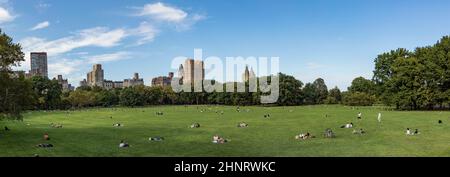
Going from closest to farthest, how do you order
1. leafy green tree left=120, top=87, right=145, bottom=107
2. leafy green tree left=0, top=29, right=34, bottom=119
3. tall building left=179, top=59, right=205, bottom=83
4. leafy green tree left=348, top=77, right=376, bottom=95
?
leafy green tree left=0, top=29, right=34, bottom=119 → leafy green tree left=348, top=77, right=376, bottom=95 → leafy green tree left=120, top=87, right=145, bottom=107 → tall building left=179, top=59, right=205, bottom=83

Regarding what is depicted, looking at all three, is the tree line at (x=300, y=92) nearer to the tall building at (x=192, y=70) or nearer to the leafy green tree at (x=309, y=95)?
the leafy green tree at (x=309, y=95)

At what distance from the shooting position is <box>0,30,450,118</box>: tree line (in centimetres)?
4684

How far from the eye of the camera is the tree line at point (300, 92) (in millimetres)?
46844

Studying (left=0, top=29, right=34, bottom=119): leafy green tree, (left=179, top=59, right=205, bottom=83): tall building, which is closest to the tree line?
(left=0, top=29, right=34, bottom=119): leafy green tree

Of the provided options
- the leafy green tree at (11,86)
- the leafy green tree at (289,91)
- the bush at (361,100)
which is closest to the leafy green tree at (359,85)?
A: the bush at (361,100)

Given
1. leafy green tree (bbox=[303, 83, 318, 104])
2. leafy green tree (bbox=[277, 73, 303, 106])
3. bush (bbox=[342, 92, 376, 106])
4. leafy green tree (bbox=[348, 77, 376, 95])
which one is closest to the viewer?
bush (bbox=[342, 92, 376, 106])

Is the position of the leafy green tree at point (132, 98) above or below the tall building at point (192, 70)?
below

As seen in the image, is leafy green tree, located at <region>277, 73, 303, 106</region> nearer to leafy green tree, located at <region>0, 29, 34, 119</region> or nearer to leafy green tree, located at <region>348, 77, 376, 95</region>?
leafy green tree, located at <region>348, 77, 376, 95</region>

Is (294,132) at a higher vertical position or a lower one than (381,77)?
lower
